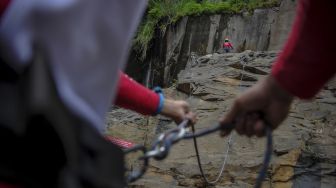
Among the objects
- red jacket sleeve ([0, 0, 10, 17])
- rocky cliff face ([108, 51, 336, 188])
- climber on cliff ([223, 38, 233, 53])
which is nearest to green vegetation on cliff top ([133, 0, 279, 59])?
climber on cliff ([223, 38, 233, 53])

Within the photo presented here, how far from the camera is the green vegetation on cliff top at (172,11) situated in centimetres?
1175

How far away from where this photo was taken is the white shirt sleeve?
2.86 ft

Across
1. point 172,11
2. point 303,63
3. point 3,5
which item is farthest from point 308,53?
point 172,11

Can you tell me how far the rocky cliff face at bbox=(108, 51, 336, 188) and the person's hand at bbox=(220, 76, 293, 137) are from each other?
8.05 ft

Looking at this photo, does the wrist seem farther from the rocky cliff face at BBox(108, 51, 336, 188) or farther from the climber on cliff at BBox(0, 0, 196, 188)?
the rocky cliff face at BBox(108, 51, 336, 188)

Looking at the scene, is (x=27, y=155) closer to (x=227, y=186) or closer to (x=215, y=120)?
(x=227, y=186)

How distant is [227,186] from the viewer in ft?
12.2

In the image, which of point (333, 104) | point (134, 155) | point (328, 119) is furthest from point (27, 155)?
point (333, 104)

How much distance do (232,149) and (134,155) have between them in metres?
0.81

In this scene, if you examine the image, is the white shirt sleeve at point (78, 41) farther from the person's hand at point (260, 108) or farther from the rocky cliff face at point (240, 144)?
the rocky cliff face at point (240, 144)

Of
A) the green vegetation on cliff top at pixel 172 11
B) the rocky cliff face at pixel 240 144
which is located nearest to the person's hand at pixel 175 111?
the rocky cliff face at pixel 240 144

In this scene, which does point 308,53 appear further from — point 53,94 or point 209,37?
point 209,37

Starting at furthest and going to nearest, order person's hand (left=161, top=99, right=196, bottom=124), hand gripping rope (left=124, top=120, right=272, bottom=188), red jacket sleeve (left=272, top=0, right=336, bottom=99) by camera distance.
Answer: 1. person's hand (left=161, top=99, right=196, bottom=124)
2. hand gripping rope (left=124, top=120, right=272, bottom=188)
3. red jacket sleeve (left=272, top=0, right=336, bottom=99)

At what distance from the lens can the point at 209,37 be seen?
38.2ft
